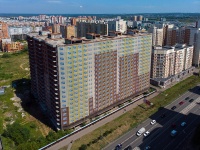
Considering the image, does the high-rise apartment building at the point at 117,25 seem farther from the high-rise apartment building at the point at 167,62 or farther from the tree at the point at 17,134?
the tree at the point at 17,134

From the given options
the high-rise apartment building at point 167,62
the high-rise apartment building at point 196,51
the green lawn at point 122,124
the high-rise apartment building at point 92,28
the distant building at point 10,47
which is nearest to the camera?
the green lawn at point 122,124

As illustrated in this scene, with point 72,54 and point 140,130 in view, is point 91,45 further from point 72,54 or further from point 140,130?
point 140,130

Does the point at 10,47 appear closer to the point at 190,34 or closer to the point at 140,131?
the point at 190,34

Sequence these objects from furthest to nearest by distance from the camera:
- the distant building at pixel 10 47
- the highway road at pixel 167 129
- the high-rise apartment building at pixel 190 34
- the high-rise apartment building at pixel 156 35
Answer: the distant building at pixel 10 47
the high-rise apartment building at pixel 156 35
the high-rise apartment building at pixel 190 34
the highway road at pixel 167 129

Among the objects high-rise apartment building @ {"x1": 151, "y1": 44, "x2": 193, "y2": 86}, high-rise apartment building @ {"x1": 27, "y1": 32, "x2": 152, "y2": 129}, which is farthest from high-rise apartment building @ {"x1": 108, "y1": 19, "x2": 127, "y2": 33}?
high-rise apartment building @ {"x1": 27, "y1": 32, "x2": 152, "y2": 129}

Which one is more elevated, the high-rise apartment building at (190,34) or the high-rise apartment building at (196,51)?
the high-rise apartment building at (190,34)

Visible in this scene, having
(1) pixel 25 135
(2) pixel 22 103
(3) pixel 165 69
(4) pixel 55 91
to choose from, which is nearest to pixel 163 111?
(3) pixel 165 69

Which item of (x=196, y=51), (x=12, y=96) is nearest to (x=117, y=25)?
(x=196, y=51)

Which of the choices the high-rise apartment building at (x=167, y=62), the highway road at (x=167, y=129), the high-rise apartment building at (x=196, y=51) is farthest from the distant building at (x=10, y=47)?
the highway road at (x=167, y=129)
